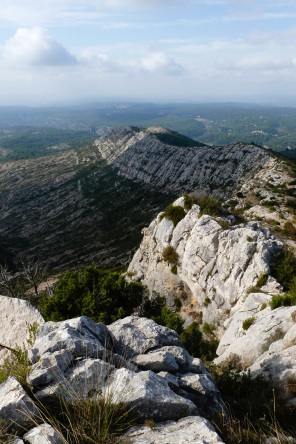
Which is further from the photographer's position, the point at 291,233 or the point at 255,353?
the point at 291,233

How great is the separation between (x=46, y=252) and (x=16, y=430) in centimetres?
13122

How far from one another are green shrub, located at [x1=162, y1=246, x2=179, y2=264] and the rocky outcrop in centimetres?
2336

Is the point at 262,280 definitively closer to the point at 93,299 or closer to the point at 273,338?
the point at 273,338

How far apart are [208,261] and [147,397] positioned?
2385 cm

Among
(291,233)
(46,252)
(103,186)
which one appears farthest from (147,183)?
(291,233)

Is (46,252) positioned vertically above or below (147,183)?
below

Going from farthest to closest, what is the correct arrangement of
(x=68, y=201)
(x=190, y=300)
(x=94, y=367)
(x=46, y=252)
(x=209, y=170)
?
(x=68, y=201)
(x=209, y=170)
(x=46, y=252)
(x=190, y=300)
(x=94, y=367)

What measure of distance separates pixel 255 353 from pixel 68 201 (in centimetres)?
18526

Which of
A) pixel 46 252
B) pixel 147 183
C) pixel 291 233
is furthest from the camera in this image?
pixel 147 183

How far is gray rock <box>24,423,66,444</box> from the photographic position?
18.2 ft

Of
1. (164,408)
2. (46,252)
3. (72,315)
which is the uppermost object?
(164,408)

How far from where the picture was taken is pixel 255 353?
15578 mm

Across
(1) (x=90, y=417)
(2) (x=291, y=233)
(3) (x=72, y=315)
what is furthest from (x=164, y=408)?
(2) (x=291, y=233)

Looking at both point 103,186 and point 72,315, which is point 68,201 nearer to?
point 103,186
